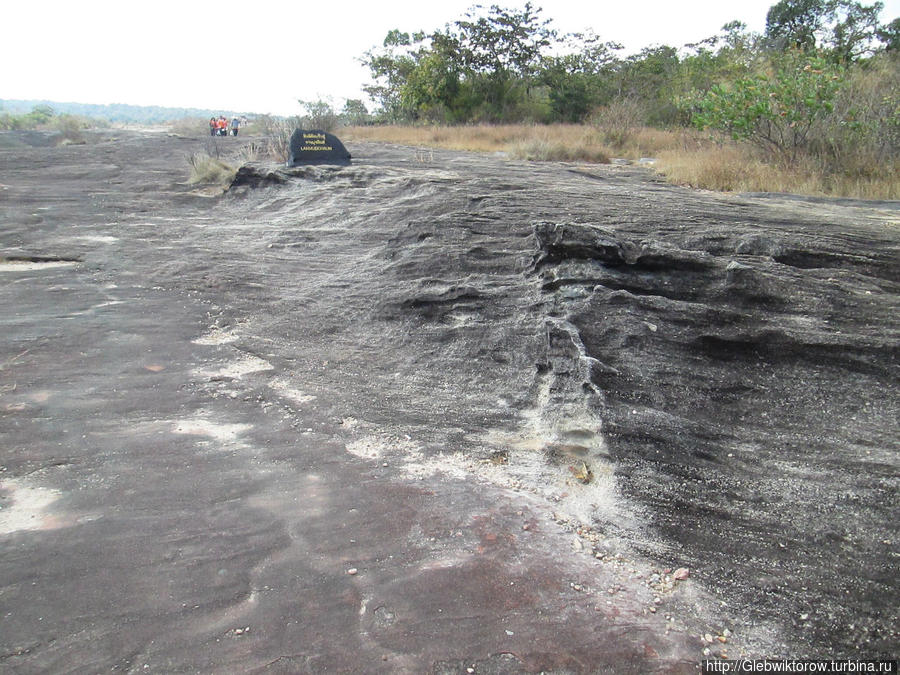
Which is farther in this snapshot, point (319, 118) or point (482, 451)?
point (319, 118)

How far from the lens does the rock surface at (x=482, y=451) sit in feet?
7.43

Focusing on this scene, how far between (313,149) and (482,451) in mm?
10590

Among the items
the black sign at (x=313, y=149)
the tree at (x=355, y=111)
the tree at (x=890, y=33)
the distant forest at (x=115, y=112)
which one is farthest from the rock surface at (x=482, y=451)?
the distant forest at (x=115, y=112)

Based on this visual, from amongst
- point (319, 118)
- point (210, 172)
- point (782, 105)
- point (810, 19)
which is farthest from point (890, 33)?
point (210, 172)

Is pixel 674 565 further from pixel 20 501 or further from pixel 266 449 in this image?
pixel 20 501

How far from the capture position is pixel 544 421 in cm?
372

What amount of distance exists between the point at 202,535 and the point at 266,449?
89cm

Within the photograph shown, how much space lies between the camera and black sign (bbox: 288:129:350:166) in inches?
490

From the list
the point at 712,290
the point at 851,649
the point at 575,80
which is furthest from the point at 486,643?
the point at 575,80

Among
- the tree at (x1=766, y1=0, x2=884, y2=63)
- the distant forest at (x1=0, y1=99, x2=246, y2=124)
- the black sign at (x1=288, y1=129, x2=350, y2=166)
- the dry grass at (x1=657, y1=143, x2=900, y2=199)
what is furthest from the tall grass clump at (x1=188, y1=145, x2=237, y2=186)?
the distant forest at (x1=0, y1=99, x2=246, y2=124)

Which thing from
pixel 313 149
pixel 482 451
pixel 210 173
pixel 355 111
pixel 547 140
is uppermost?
pixel 355 111

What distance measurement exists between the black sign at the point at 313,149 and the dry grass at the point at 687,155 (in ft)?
12.9

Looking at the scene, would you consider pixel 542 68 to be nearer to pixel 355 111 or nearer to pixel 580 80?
pixel 580 80

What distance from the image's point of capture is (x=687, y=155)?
10.9 meters
